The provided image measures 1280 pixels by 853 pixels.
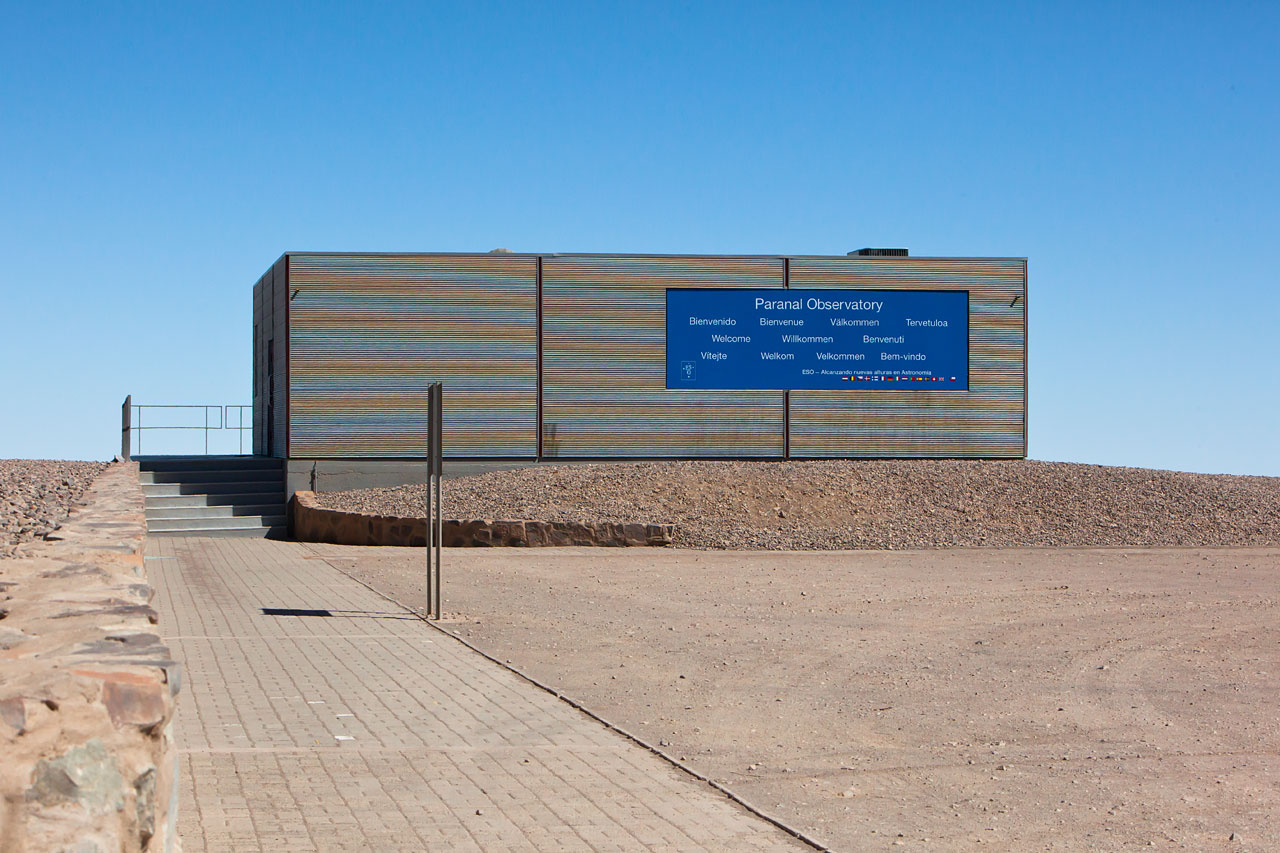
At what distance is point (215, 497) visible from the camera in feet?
87.0

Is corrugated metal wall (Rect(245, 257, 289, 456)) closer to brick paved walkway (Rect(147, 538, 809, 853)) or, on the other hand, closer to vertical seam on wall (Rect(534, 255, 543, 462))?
vertical seam on wall (Rect(534, 255, 543, 462))

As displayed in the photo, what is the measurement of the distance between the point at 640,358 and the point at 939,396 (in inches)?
266

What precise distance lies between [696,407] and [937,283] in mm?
6083

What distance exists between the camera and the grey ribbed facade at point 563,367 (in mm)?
→ 27125

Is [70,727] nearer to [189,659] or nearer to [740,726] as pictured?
[740,726]

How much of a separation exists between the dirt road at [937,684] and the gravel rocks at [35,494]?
3943mm

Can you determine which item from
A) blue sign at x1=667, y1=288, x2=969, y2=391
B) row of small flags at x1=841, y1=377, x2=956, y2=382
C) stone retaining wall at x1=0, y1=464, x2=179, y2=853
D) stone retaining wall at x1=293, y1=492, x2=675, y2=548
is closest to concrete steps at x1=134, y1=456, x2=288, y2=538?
stone retaining wall at x1=293, y1=492, x2=675, y2=548

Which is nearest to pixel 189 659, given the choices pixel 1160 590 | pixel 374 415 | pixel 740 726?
pixel 740 726

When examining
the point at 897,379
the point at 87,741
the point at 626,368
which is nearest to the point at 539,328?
the point at 626,368

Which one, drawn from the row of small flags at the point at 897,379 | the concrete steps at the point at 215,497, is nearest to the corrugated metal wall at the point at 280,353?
the concrete steps at the point at 215,497

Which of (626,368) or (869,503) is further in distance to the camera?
(626,368)

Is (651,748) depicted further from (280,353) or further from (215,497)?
(280,353)

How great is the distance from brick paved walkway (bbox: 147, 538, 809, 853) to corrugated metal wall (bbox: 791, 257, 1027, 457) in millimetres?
17939

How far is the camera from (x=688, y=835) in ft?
18.9
